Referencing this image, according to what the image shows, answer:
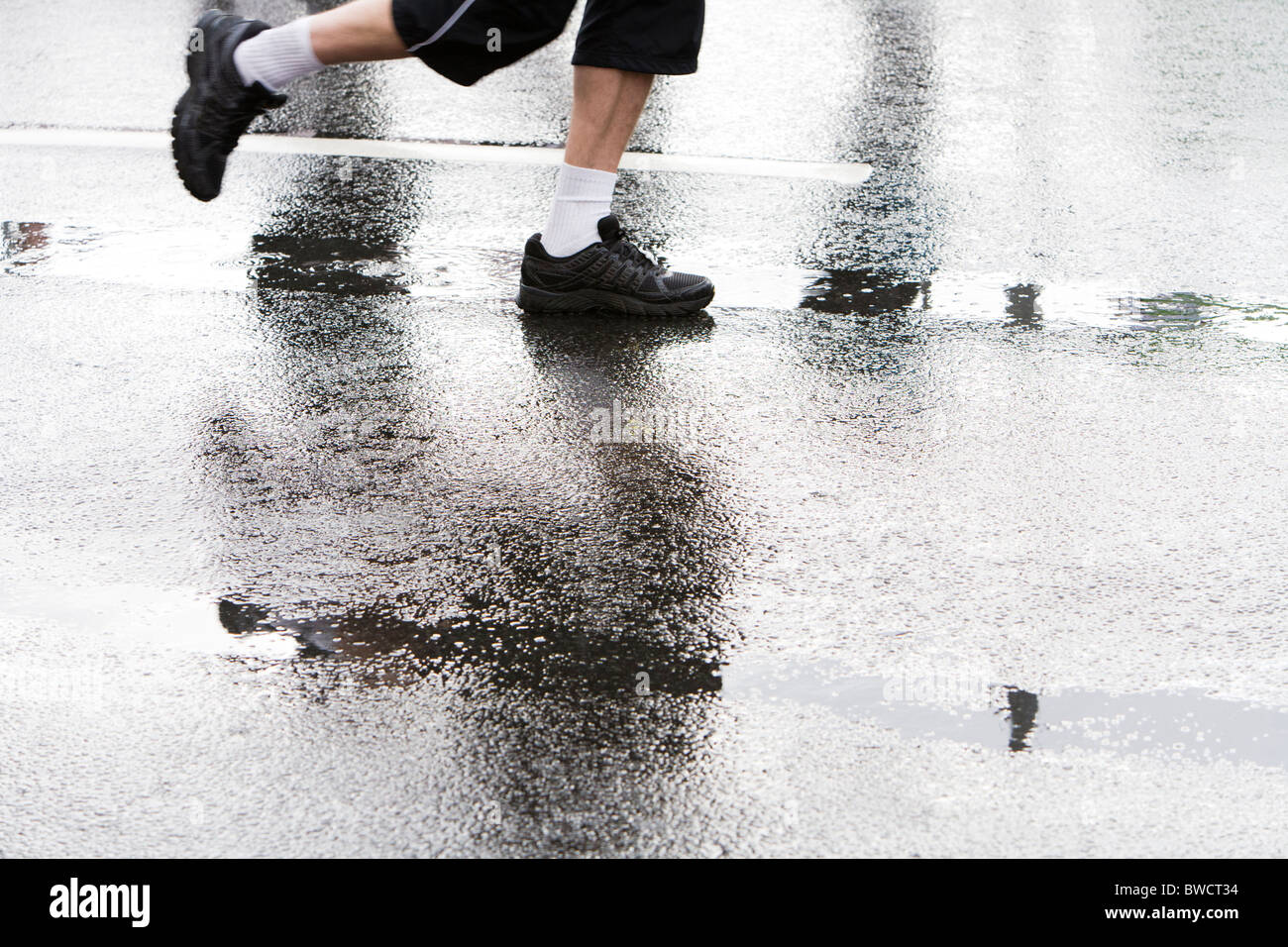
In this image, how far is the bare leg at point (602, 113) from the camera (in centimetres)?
415

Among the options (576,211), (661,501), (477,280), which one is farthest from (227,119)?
(661,501)

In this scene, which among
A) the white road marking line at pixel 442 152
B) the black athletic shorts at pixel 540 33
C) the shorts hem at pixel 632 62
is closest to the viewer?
the black athletic shorts at pixel 540 33

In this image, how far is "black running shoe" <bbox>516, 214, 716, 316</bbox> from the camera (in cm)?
419

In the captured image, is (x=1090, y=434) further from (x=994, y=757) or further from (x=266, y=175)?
(x=266, y=175)

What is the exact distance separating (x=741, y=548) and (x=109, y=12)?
210 inches

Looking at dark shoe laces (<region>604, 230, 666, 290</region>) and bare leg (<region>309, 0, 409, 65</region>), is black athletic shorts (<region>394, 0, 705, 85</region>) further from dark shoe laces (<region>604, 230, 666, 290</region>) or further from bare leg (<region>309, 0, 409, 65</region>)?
dark shoe laces (<region>604, 230, 666, 290</region>)

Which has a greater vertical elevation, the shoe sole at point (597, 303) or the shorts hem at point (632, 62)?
the shorts hem at point (632, 62)

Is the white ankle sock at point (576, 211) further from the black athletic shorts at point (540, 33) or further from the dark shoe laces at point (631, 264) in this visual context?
the black athletic shorts at point (540, 33)

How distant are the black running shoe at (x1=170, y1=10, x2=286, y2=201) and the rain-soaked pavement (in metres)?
0.32

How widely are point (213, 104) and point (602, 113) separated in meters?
1.05

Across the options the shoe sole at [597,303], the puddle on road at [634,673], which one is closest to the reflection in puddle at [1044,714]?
the puddle on road at [634,673]

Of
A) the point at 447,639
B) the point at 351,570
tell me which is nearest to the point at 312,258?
the point at 351,570

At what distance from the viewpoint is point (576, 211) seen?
425cm

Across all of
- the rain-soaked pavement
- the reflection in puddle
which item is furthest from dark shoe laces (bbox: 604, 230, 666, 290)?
the reflection in puddle
